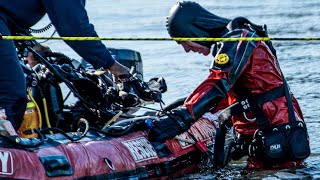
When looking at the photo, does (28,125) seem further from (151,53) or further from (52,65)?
(151,53)

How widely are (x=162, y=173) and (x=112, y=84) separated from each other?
5.41 ft

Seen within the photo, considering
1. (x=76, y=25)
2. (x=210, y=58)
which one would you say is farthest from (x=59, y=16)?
(x=210, y=58)

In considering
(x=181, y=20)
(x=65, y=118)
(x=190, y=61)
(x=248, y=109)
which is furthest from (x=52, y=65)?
(x=190, y=61)

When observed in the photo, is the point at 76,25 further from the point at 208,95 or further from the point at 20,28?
the point at 208,95

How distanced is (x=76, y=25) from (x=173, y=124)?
3.61 feet

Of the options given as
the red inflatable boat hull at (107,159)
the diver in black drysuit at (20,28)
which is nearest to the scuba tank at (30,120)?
the diver in black drysuit at (20,28)

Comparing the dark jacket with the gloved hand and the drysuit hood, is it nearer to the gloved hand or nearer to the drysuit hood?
the drysuit hood

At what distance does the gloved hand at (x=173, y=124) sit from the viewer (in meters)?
6.82

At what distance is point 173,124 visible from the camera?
6848 millimetres

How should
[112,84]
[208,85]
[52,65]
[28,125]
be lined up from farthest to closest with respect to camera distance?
[112,84]
[52,65]
[28,125]
[208,85]

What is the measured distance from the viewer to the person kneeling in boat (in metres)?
6.83

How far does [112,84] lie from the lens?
8594mm

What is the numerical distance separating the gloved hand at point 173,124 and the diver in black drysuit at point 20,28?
0.86 metres

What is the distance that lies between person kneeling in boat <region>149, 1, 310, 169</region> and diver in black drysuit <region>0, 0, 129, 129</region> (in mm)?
740
